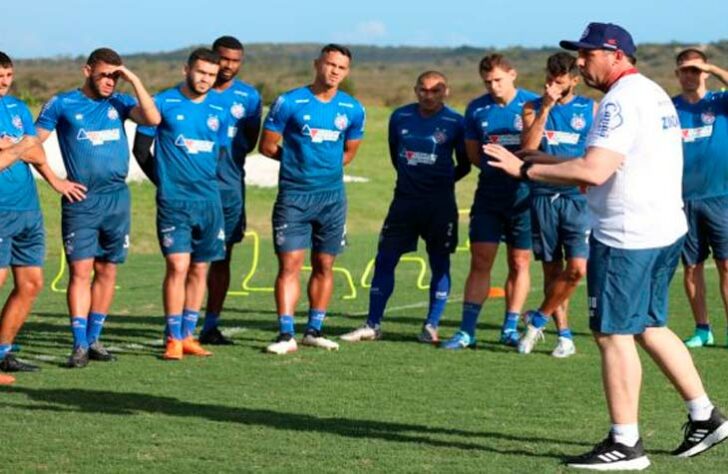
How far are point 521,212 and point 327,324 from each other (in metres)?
2.49

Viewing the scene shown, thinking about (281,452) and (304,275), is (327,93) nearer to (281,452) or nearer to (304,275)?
(281,452)

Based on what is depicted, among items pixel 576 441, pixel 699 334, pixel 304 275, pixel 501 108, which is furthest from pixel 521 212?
pixel 304 275

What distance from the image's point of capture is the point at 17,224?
11.4 metres

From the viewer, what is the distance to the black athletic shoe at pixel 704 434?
853 centimetres

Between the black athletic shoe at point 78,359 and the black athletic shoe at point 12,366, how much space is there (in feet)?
0.85

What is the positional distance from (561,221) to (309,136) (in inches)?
83.9

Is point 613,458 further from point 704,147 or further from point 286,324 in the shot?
point 704,147

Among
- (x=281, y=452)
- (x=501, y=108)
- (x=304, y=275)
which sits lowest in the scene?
(x=304, y=275)

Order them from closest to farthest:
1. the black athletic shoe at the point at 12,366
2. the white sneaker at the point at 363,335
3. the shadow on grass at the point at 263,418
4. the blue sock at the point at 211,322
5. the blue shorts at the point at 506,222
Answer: the shadow on grass at the point at 263,418
the black athletic shoe at the point at 12,366
the blue shorts at the point at 506,222
the blue sock at the point at 211,322
the white sneaker at the point at 363,335

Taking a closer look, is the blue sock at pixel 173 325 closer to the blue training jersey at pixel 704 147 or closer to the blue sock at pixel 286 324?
the blue sock at pixel 286 324

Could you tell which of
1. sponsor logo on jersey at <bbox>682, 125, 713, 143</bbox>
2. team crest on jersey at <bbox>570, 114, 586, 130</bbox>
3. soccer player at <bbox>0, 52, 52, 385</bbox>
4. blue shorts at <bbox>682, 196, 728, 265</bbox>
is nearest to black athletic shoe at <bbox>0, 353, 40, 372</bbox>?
soccer player at <bbox>0, 52, 52, 385</bbox>

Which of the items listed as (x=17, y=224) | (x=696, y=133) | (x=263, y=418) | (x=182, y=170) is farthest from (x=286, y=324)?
(x=696, y=133)

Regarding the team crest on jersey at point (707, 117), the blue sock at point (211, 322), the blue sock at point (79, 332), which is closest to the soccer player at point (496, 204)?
the team crest on jersey at point (707, 117)

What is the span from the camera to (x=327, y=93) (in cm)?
1306
